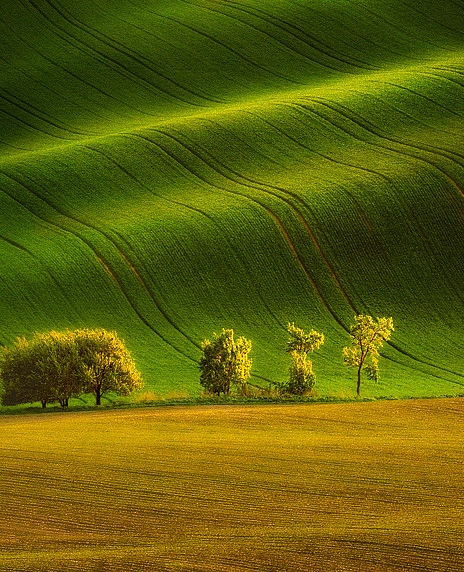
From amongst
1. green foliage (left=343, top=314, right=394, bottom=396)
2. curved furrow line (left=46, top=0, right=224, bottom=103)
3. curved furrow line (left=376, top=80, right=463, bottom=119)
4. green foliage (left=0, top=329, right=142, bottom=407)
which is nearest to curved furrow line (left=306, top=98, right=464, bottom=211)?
curved furrow line (left=376, top=80, right=463, bottom=119)

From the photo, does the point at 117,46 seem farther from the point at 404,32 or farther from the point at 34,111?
the point at 404,32

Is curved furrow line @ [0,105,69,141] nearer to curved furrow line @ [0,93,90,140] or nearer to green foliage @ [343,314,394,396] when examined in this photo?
curved furrow line @ [0,93,90,140]

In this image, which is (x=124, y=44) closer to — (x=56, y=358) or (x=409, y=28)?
(x=409, y=28)

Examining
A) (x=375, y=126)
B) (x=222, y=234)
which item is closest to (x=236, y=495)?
(x=222, y=234)

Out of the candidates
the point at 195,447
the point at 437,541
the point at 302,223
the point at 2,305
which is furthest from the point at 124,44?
the point at 437,541

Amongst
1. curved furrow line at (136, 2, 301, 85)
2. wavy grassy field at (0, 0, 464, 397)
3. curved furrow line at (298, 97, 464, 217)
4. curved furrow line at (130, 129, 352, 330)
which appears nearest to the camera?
wavy grassy field at (0, 0, 464, 397)

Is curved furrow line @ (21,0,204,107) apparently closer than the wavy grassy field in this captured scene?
No
